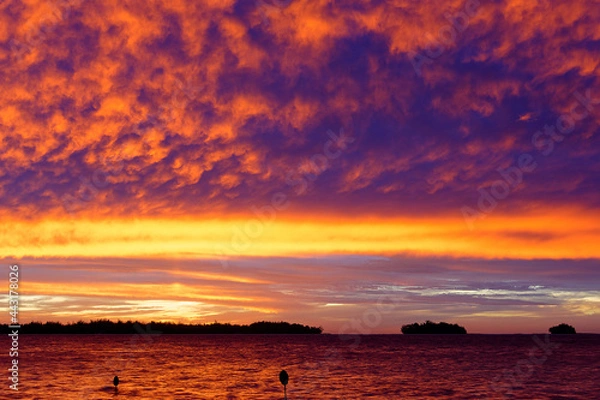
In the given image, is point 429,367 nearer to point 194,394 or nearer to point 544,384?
point 544,384

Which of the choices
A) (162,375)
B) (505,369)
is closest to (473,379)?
(505,369)

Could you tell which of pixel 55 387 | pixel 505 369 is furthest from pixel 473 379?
pixel 55 387

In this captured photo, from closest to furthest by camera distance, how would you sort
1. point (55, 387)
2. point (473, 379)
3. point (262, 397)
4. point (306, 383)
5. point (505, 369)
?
point (262, 397), point (55, 387), point (306, 383), point (473, 379), point (505, 369)

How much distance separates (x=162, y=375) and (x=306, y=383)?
80.0 ft

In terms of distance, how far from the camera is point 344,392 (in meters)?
63.8

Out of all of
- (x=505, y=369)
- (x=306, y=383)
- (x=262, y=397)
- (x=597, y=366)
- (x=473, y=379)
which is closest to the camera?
(x=262, y=397)

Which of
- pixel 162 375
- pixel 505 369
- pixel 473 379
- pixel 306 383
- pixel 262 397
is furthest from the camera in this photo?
pixel 505 369

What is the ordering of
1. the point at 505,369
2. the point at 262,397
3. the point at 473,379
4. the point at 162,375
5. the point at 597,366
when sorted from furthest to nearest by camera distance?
the point at 597,366 < the point at 505,369 < the point at 162,375 < the point at 473,379 < the point at 262,397

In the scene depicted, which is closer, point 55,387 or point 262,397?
point 262,397

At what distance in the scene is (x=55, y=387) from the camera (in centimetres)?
6638

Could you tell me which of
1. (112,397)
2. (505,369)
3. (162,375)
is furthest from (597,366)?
(112,397)

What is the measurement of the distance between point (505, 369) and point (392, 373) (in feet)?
69.9

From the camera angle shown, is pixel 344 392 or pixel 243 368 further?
pixel 243 368

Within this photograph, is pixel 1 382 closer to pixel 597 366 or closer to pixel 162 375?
pixel 162 375
